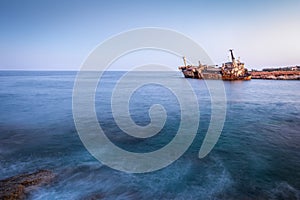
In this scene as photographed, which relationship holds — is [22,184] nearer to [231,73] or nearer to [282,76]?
[231,73]

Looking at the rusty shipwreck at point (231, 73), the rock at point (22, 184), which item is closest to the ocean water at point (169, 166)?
the rock at point (22, 184)

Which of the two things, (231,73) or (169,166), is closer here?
(169,166)

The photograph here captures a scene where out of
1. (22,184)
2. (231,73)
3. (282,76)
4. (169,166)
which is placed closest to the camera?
(22,184)

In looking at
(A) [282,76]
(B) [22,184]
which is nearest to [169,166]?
(B) [22,184]

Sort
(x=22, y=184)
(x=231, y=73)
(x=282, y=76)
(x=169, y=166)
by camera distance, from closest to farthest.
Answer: (x=22, y=184) < (x=169, y=166) < (x=231, y=73) < (x=282, y=76)

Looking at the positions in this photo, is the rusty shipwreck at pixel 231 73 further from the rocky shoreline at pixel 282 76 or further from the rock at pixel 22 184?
the rock at pixel 22 184

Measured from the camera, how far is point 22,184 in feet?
23.9

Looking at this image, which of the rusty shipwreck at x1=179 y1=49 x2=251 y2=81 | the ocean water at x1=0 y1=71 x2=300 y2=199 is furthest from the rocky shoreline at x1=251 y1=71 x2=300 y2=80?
the ocean water at x1=0 y1=71 x2=300 y2=199

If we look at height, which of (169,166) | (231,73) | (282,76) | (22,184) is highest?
(231,73)

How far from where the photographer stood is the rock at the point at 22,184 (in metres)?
6.63

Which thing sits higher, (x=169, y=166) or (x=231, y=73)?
(x=231, y=73)

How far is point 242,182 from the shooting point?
782 centimetres

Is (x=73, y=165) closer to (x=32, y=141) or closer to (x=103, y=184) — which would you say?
(x=103, y=184)

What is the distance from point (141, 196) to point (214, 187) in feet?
9.32
